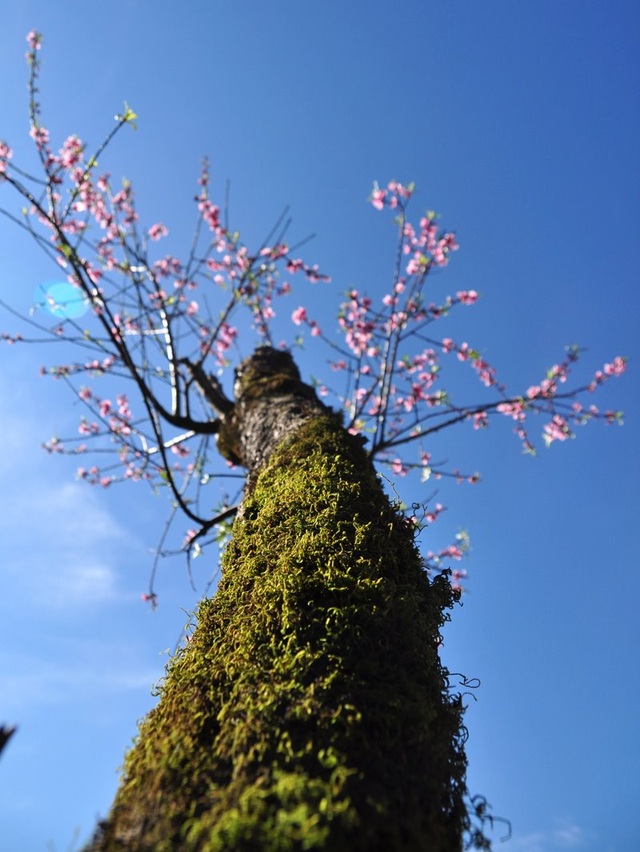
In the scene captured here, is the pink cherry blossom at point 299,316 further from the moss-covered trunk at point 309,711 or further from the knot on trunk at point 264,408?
the moss-covered trunk at point 309,711

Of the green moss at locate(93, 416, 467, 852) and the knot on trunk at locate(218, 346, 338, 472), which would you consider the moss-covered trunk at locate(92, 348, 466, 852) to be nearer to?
the green moss at locate(93, 416, 467, 852)

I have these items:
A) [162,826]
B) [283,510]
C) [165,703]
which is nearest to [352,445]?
[283,510]

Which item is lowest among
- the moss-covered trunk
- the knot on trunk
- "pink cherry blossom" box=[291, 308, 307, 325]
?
the moss-covered trunk

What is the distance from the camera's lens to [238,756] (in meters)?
1.20

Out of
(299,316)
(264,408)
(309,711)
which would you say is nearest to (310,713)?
(309,711)

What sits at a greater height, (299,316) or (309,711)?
(299,316)

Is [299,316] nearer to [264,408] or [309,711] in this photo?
[264,408]

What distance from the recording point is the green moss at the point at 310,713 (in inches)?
41.1

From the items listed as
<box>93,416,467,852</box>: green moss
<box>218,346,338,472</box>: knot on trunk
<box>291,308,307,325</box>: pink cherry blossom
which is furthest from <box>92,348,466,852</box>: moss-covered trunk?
<box>291,308,307,325</box>: pink cherry blossom

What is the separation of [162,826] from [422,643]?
2.72 ft

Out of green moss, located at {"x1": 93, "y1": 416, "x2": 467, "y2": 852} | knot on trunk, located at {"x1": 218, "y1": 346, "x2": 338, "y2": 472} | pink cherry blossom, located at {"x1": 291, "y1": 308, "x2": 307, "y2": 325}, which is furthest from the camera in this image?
pink cherry blossom, located at {"x1": 291, "y1": 308, "x2": 307, "y2": 325}

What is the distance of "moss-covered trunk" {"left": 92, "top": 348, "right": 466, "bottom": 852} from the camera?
104 centimetres

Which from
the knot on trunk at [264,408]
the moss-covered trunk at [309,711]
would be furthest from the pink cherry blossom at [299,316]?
the moss-covered trunk at [309,711]

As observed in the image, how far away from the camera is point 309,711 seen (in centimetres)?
127
